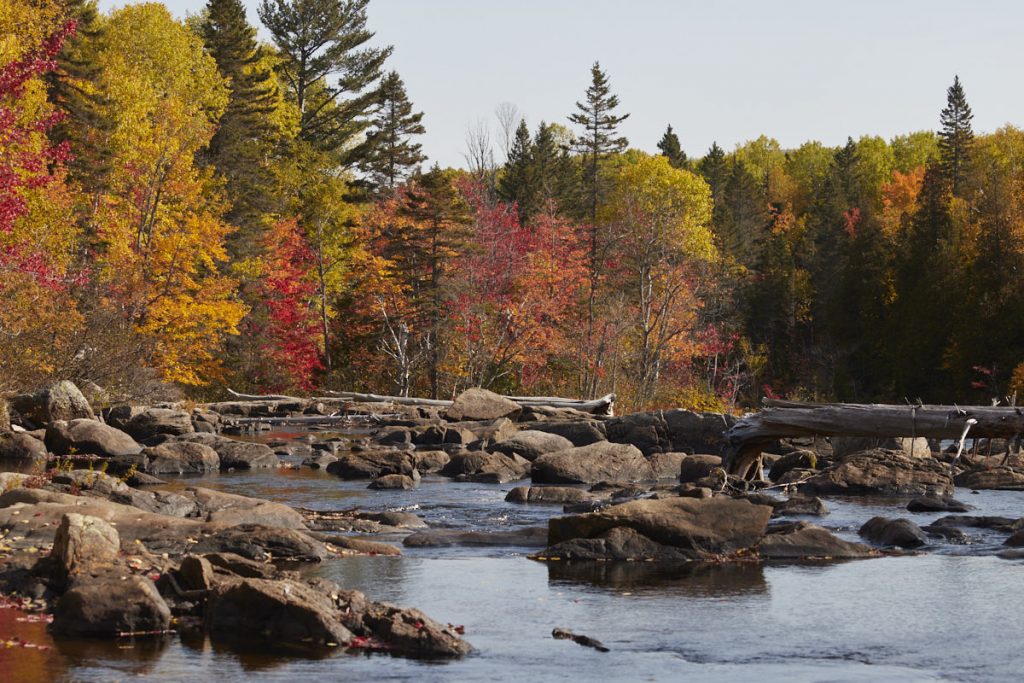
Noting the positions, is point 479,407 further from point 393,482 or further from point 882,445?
point 882,445

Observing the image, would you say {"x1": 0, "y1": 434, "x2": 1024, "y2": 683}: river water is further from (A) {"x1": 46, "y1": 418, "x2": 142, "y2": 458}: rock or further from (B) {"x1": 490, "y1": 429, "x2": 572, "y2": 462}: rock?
(A) {"x1": 46, "y1": 418, "x2": 142, "y2": 458}: rock

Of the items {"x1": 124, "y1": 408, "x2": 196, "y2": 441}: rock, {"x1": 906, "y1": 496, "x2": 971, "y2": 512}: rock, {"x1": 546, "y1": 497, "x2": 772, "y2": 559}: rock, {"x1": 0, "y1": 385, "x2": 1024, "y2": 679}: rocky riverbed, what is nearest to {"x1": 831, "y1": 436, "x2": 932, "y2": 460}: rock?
{"x1": 0, "y1": 385, "x2": 1024, "y2": 679}: rocky riverbed

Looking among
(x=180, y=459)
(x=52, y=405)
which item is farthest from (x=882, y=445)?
(x=52, y=405)

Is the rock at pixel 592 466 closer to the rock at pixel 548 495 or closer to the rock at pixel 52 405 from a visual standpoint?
the rock at pixel 548 495

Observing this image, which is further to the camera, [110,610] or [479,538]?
[479,538]

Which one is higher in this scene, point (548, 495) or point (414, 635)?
point (548, 495)

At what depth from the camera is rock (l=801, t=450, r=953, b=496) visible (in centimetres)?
2062

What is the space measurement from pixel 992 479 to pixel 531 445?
8664 mm

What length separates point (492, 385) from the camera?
42.5 meters

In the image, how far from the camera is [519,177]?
67.9 m

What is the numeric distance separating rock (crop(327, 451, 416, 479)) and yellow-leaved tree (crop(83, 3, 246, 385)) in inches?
540

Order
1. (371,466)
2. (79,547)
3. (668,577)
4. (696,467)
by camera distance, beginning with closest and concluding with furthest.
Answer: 1. (79,547)
2. (668,577)
3. (696,467)
4. (371,466)

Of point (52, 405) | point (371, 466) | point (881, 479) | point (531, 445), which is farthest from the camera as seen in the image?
point (52, 405)

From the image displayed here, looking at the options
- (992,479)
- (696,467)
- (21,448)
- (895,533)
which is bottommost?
(895,533)
